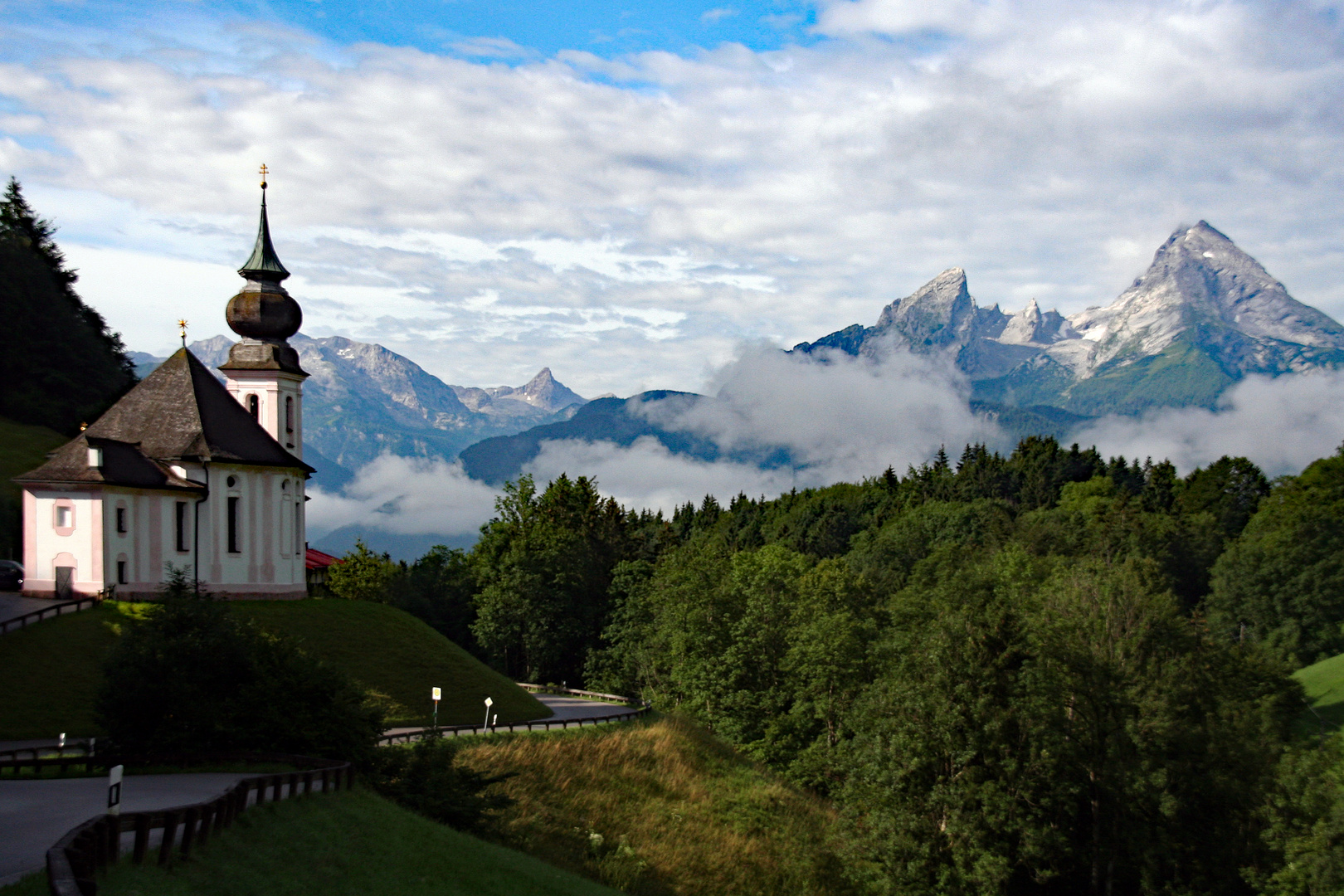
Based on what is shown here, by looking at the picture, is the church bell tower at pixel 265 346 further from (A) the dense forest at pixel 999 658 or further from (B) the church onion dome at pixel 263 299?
(A) the dense forest at pixel 999 658

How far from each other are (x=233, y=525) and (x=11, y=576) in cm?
996

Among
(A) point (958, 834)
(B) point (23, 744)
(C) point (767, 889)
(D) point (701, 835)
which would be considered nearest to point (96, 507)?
(B) point (23, 744)

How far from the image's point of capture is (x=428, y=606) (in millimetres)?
84688

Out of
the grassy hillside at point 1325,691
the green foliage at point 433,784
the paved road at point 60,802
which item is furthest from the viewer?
the grassy hillside at point 1325,691

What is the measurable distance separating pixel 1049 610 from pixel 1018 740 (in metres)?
15.5

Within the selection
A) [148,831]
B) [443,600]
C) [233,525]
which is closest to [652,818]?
[233,525]

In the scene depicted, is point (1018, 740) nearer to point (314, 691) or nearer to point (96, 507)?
point (314, 691)

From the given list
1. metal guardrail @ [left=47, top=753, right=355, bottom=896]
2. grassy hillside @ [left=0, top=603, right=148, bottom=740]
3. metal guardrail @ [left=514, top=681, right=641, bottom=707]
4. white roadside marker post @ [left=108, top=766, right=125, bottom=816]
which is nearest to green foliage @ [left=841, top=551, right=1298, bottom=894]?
metal guardrail @ [left=514, top=681, right=641, bottom=707]

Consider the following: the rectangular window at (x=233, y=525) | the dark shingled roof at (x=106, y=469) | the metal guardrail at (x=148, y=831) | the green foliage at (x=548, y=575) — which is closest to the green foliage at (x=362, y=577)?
the green foliage at (x=548, y=575)

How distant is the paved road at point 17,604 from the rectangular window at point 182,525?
5.97 m

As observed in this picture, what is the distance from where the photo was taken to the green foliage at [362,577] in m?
92.1

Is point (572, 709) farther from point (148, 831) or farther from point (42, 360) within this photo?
point (42, 360)

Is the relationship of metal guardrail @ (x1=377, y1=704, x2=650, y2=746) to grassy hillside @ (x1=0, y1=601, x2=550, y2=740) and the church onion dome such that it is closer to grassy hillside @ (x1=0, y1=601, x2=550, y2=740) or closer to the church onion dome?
grassy hillside @ (x1=0, y1=601, x2=550, y2=740)

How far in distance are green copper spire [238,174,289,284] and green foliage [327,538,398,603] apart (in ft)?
114
